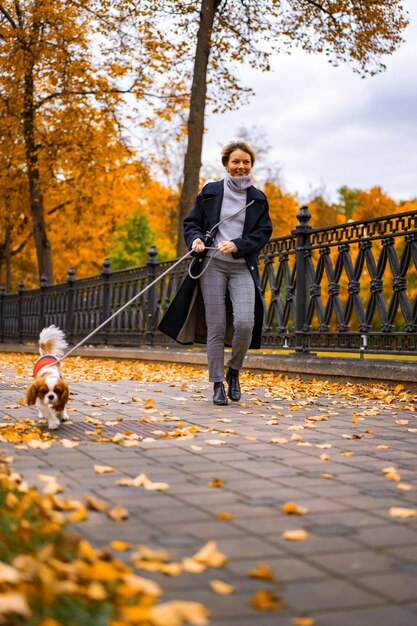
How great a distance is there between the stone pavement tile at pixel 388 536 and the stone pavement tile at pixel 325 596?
528mm

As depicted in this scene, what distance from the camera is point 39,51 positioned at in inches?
944

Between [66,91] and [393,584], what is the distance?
22908 mm

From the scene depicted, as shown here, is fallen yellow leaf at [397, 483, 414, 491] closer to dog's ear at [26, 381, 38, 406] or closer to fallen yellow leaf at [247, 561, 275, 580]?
fallen yellow leaf at [247, 561, 275, 580]

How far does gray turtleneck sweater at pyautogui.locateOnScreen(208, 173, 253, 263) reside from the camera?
786 cm

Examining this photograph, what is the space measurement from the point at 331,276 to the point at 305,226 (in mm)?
941

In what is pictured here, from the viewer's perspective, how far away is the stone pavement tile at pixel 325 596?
271cm

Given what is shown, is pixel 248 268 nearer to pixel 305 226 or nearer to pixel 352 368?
pixel 352 368

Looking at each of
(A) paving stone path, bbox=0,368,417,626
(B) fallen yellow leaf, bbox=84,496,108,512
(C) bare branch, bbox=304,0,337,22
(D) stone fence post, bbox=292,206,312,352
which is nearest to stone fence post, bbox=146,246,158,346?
(D) stone fence post, bbox=292,206,312,352

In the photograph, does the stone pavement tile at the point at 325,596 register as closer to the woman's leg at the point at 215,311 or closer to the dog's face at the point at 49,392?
the dog's face at the point at 49,392

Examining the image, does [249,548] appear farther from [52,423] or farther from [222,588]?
[52,423]

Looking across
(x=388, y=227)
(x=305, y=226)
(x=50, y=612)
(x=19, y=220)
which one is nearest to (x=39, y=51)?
(x=19, y=220)

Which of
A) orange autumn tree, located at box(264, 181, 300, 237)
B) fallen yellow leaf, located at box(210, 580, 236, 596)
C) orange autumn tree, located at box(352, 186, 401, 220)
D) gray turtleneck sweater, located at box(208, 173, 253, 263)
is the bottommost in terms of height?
fallen yellow leaf, located at box(210, 580, 236, 596)

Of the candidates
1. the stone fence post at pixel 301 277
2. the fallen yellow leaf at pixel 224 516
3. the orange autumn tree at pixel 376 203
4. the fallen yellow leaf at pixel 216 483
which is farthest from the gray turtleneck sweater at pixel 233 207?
the orange autumn tree at pixel 376 203

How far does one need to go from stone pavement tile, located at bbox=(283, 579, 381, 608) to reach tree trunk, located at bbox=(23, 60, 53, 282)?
2319cm
